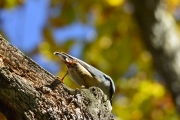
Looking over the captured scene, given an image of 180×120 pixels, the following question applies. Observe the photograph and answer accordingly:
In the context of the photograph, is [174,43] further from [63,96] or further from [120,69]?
[63,96]

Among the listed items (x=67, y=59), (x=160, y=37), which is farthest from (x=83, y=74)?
(x=160, y=37)

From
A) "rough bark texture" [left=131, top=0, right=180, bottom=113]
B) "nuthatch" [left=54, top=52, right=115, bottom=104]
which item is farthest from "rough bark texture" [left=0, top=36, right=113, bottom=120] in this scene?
"rough bark texture" [left=131, top=0, right=180, bottom=113]

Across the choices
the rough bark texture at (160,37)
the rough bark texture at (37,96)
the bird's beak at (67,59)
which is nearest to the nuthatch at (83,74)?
the bird's beak at (67,59)

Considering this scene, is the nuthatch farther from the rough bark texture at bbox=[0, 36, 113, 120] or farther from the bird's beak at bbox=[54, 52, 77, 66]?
the rough bark texture at bbox=[0, 36, 113, 120]

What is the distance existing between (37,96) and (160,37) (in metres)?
2.01

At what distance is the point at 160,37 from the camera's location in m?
3.08

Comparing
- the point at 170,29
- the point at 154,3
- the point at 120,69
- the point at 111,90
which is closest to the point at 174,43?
the point at 170,29

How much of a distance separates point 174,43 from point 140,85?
0.51 metres

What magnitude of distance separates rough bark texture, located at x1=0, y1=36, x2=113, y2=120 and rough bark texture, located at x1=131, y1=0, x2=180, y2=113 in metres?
1.76

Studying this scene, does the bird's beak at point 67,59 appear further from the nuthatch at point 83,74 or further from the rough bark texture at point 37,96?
the rough bark texture at point 37,96

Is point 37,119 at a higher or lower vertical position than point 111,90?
lower

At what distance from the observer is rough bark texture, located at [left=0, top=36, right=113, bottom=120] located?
118 centimetres

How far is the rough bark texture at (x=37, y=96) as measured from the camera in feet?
3.87

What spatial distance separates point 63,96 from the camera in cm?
125
